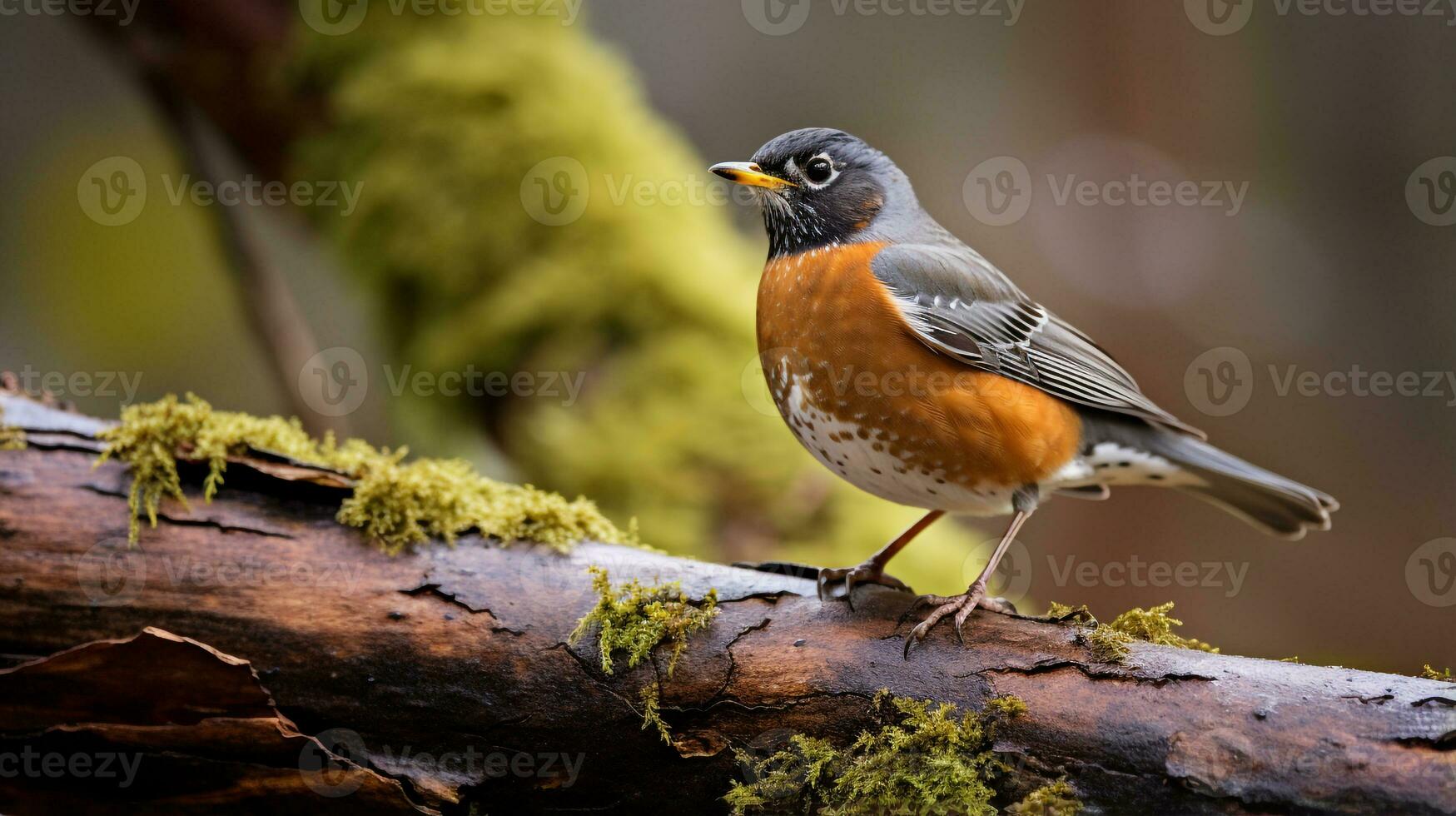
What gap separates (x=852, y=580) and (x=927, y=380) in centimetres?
77

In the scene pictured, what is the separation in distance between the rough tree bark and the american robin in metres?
0.38

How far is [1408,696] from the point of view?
8.61 ft

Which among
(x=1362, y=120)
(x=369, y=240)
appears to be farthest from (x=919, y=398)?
(x=1362, y=120)

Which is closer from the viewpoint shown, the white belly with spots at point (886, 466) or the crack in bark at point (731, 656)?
the crack in bark at point (731, 656)

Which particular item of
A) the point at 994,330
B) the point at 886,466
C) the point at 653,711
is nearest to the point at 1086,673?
the point at 886,466

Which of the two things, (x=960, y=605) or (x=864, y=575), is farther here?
(x=864, y=575)

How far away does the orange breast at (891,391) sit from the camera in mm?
3574

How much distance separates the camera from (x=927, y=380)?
12.0 feet

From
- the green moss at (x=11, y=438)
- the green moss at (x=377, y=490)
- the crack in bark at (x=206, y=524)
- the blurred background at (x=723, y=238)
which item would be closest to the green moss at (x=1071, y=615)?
the green moss at (x=377, y=490)

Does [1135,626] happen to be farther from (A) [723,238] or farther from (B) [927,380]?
(A) [723,238]

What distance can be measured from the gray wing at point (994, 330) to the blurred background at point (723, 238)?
5.00 feet

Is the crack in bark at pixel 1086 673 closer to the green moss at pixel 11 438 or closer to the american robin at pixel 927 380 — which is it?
the american robin at pixel 927 380

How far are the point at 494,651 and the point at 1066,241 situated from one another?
25.0 feet

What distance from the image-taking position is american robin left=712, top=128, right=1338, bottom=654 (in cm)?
361
